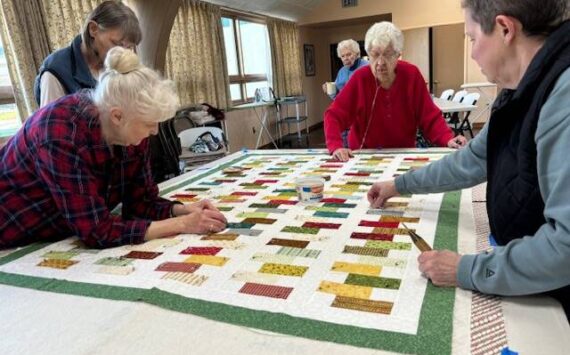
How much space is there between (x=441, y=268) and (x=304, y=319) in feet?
0.90

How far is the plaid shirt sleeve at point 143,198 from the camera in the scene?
4.33ft

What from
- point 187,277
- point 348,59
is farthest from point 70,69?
point 348,59

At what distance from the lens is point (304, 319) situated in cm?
70

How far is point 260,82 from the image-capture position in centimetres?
739

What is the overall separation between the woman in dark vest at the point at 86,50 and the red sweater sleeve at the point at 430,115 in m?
1.33

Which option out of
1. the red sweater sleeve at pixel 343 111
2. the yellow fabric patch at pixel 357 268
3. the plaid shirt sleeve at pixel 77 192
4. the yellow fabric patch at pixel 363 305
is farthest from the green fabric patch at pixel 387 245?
the red sweater sleeve at pixel 343 111

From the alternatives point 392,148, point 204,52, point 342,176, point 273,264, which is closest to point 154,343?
point 273,264

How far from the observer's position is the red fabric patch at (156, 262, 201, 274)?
930 millimetres

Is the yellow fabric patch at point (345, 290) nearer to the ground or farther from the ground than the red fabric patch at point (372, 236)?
farther from the ground

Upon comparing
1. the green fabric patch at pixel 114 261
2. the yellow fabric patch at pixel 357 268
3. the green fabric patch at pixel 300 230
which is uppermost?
the green fabric patch at pixel 114 261

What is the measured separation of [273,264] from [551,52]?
645 millimetres

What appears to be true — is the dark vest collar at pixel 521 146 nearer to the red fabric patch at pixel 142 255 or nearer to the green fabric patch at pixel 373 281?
the green fabric patch at pixel 373 281

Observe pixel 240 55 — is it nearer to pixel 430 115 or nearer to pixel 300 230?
pixel 430 115

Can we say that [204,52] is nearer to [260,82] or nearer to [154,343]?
[260,82]
